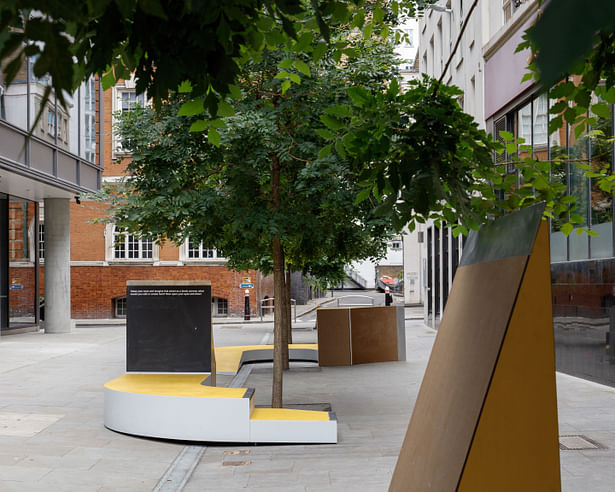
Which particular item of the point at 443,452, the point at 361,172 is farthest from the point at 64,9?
the point at 443,452

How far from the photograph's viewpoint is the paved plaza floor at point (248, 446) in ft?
22.3

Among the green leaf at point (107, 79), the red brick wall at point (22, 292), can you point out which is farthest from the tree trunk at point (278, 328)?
the red brick wall at point (22, 292)

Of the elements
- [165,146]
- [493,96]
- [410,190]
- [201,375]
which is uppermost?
[493,96]

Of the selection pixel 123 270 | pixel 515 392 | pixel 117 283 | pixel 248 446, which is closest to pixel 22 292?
pixel 117 283

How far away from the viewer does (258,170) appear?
402 inches

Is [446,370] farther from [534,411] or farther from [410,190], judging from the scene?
[410,190]

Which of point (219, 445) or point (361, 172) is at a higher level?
point (361, 172)

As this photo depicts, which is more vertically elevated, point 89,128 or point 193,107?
point 89,128

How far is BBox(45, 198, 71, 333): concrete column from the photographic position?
26281 mm

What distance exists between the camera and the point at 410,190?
326 cm

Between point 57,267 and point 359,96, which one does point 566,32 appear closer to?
point 359,96

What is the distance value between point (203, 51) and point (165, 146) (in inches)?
320

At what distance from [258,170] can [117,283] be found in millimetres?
28068

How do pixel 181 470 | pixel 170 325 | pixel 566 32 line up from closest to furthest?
pixel 566 32 → pixel 181 470 → pixel 170 325
